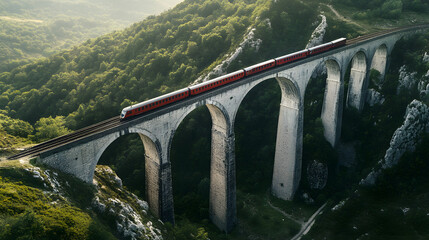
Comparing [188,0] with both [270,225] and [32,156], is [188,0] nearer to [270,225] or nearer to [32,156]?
Answer: [270,225]

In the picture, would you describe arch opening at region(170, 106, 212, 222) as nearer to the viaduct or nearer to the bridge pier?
the viaduct

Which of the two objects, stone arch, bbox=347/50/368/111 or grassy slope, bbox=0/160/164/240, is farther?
stone arch, bbox=347/50/368/111

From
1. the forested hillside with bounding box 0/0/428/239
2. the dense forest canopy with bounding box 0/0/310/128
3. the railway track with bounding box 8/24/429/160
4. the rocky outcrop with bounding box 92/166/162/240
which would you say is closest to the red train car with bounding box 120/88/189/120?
the railway track with bounding box 8/24/429/160

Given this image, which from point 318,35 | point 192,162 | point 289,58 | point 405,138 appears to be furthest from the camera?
point 318,35

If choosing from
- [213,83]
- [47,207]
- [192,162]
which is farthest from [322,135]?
[47,207]

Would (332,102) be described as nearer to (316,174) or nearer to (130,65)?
(316,174)

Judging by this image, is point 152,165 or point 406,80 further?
point 406,80
